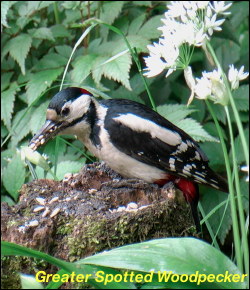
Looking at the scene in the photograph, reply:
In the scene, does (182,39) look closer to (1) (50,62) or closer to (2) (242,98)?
(1) (50,62)

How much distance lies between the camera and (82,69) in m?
4.16

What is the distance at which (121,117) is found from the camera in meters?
3.51

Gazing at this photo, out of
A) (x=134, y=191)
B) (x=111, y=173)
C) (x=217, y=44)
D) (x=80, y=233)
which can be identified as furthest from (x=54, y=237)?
(x=217, y=44)

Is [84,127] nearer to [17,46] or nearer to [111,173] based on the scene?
[111,173]

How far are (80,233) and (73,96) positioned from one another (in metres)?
0.88

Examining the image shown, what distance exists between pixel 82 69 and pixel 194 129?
0.72 m

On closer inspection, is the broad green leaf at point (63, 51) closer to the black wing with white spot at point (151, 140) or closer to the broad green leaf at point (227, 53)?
the black wing with white spot at point (151, 140)

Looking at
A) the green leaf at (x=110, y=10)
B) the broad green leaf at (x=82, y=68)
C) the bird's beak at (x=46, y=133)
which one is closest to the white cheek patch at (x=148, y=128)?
the bird's beak at (x=46, y=133)

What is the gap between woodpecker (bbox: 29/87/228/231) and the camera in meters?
3.46

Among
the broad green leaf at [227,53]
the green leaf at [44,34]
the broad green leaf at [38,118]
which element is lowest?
the broad green leaf at [227,53]

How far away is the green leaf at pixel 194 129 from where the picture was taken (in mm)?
3906

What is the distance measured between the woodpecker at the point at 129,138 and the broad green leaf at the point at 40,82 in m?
0.78

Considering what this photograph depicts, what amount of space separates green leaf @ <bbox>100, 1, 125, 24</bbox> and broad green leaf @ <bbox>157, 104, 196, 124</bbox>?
753 millimetres

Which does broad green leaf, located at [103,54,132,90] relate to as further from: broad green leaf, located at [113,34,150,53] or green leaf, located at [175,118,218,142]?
green leaf, located at [175,118,218,142]
